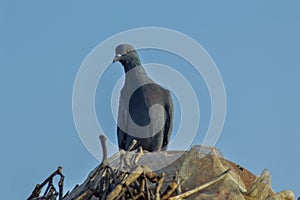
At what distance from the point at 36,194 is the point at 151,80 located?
367 inches

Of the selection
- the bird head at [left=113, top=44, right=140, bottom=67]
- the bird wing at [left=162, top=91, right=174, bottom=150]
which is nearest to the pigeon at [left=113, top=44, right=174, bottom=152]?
the bird wing at [left=162, top=91, right=174, bottom=150]

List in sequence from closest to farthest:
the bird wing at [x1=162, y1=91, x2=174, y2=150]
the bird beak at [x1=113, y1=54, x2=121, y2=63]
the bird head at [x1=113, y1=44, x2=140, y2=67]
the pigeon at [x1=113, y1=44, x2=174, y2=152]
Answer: the pigeon at [x1=113, y1=44, x2=174, y2=152], the bird wing at [x1=162, y1=91, x2=174, y2=150], the bird beak at [x1=113, y1=54, x2=121, y2=63], the bird head at [x1=113, y1=44, x2=140, y2=67]

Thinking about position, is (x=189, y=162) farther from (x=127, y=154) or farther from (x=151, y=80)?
(x=151, y=80)

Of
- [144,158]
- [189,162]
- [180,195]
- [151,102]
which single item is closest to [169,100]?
[151,102]

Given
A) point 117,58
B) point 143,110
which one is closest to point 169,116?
point 143,110

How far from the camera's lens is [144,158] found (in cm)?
1032

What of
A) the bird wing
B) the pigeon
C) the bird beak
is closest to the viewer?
the pigeon

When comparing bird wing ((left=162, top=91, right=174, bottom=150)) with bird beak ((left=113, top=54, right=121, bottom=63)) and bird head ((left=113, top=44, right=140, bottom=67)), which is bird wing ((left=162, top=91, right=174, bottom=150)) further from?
bird beak ((left=113, top=54, right=121, bottom=63))

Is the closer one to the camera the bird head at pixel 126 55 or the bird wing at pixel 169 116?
the bird wing at pixel 169 116

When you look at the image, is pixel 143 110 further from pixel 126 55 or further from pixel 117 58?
pixel 126 55

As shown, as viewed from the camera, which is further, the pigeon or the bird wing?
the bird wing

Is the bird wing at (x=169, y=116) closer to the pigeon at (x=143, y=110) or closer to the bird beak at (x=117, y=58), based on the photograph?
the pigeon at (x=143, y=110)

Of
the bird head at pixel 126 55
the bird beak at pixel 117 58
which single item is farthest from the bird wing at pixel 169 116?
the bird beak at pixel 117 58

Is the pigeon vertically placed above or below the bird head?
below
